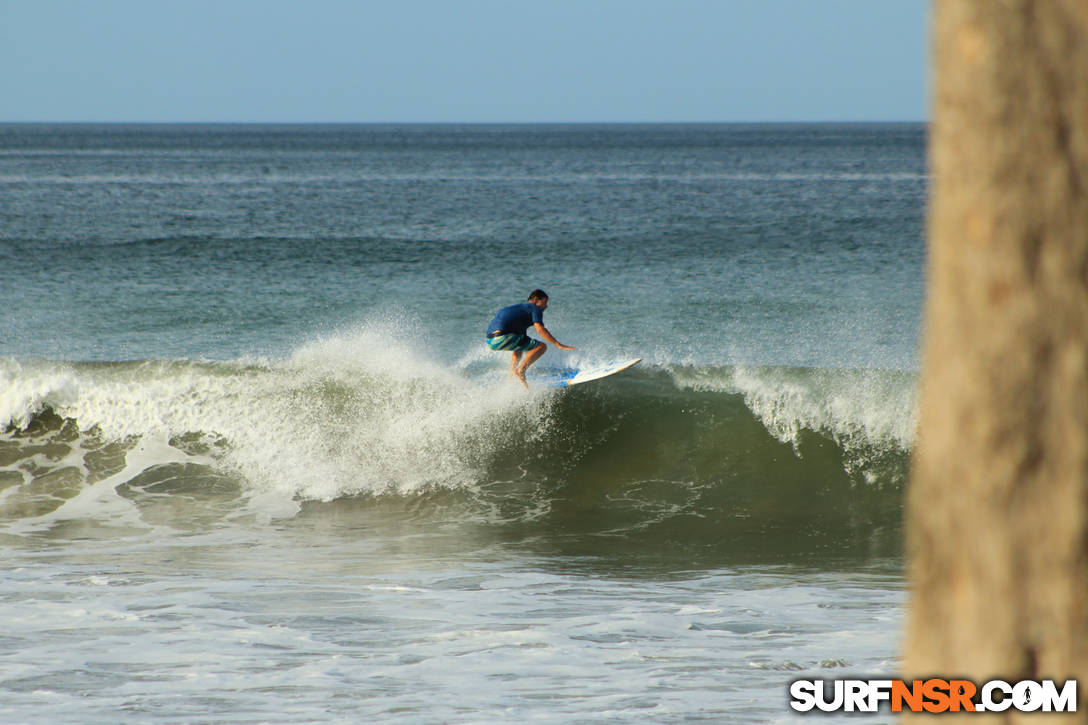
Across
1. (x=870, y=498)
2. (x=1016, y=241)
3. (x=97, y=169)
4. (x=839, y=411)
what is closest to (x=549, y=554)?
(x=870, y=498)

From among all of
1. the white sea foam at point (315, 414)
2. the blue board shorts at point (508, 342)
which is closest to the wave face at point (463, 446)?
the white sea foam at point (315, 414)

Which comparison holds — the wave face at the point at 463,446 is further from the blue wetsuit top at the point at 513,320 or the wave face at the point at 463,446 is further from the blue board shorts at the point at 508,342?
the blue wetsuit top at the point at 513,320

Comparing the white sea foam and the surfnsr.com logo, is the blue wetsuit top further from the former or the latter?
the surfnsr.com logo

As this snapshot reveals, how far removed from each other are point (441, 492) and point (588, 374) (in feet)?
8.63

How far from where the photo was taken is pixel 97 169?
297 ft

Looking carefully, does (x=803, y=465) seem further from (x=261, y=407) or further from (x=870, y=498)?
(x=261, y=407)

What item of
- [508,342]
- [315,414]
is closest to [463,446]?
[508,342]

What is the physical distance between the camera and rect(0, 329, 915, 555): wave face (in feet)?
39.9

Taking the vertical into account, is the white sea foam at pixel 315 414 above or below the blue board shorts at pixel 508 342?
below

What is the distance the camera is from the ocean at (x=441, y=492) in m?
6.70

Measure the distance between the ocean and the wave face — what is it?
0.17 ft

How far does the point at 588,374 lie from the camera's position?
560 inches

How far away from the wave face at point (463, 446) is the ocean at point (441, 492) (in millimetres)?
52

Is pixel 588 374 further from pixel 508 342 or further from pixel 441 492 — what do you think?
pixel 441 492
